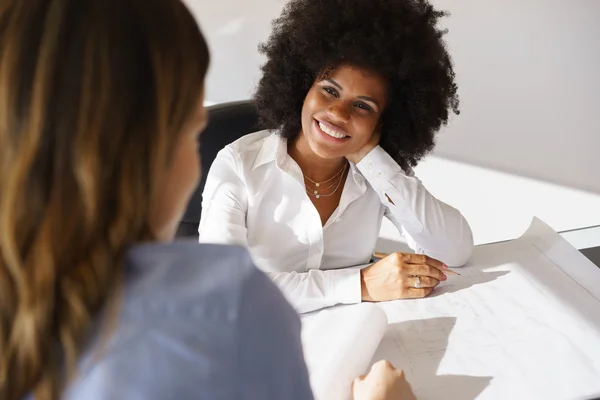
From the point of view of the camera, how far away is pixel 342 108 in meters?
1.26

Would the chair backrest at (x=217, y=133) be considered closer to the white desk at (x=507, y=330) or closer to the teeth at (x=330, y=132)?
the teeth at (x=330, y=132)

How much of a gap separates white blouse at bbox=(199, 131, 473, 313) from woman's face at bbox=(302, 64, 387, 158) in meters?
0.08

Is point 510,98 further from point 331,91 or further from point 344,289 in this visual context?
point 344,289

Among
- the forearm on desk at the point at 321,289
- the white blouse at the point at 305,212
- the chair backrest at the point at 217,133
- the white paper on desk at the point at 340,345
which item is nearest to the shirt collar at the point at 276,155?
the white blouse at the point at 305,212

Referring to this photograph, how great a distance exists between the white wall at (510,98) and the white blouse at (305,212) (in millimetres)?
729

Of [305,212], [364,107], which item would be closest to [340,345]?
[305,212]

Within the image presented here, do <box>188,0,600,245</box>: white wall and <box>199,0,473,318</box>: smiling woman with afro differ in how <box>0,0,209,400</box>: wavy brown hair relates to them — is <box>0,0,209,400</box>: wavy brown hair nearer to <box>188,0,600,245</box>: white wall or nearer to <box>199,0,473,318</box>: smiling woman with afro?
<box>199,0,473,318</box>: smiling woman with afro

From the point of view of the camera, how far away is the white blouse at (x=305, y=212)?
1269mm

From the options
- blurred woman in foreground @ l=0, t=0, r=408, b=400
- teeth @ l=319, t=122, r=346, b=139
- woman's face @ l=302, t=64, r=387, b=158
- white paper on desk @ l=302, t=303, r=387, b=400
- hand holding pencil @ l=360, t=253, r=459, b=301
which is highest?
woman's face @ l=302, t=64, r=387, b=158

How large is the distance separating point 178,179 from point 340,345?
48cm

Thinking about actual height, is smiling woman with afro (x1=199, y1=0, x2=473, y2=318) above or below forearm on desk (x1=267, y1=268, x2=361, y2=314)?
above

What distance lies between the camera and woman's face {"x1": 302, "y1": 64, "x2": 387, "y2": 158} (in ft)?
4.16

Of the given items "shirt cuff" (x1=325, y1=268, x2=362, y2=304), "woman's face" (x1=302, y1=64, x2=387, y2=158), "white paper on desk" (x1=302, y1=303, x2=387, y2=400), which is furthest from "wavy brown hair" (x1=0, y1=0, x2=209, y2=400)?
"woman's face" (x1=302, y1=64, x2=387, y2=158)

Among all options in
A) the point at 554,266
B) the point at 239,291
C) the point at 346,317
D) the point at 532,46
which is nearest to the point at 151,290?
the point at 239,291
